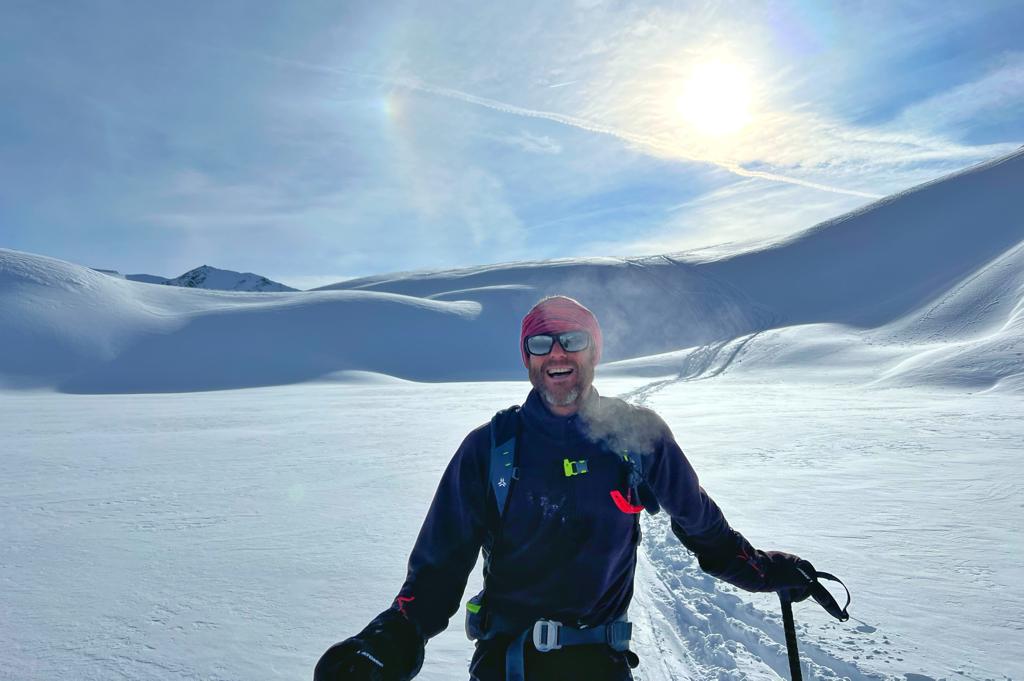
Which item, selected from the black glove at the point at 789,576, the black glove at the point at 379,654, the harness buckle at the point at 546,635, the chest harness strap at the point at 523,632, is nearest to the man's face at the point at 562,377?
the chest harness strap at the point at 523,632

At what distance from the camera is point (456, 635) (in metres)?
3.75

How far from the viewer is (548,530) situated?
6.59ft

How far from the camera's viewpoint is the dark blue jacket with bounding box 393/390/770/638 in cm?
201

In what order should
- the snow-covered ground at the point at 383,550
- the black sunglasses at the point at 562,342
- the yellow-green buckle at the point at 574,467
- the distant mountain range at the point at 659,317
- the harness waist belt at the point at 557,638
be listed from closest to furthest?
the harness waist belt at the point at 557,638 < the yellow-green buckle at the point at 574,467 < the black sunglasses at the point at 562,342 < the snow-covered ground at the point at 383,550 < the distant mountain range at the point at 659,317

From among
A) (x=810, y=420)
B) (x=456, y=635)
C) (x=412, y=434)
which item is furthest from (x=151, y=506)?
(x=810, y=420)

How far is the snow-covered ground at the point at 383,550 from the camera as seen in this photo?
133 inches

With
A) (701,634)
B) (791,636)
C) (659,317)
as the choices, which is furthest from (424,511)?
(659,317)

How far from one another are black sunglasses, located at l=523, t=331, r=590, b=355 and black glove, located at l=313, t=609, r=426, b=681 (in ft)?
3.25

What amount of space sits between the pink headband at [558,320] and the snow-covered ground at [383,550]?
2135mm

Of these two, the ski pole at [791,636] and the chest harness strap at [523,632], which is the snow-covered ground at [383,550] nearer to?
the ski pole at [791,636]

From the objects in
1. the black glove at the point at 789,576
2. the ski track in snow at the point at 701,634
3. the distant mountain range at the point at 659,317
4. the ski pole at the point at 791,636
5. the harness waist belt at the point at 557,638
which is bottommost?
the ski track in snow at the point at 701,634

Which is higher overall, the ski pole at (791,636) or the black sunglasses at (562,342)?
the black sunglasses at (562,342)

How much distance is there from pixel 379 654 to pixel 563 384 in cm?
102

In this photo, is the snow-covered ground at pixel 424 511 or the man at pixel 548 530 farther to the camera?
the snow-covered ground at pixel 424 511
